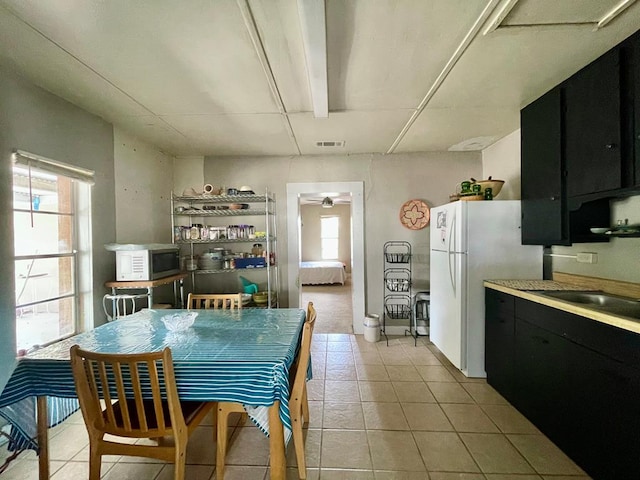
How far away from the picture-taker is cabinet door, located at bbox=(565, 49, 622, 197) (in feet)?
5.39

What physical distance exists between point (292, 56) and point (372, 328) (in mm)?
2969

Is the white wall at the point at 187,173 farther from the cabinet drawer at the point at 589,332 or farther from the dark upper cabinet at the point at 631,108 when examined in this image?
the dark upper cabinet at the point at 631,108

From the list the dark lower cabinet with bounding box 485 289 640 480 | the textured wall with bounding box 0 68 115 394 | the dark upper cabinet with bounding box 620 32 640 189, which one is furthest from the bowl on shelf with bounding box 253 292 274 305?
the dark upper cabinet with bounding box 620 32 640 189

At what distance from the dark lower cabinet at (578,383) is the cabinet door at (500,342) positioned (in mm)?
10

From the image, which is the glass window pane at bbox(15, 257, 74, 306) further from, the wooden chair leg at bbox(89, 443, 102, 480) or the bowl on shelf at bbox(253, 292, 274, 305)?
the bowl on shelf at bbox(253, 292, 274, 305)

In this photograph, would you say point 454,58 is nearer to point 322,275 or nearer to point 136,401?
point 136,401

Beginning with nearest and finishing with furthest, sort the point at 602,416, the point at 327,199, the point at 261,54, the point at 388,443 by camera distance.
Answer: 1. the point at 602,416
2. the point at 261,54
3. the point at 388,443
4. the point at 327,199

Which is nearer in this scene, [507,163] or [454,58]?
[454,58]

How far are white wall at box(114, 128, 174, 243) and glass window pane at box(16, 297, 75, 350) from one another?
73cm

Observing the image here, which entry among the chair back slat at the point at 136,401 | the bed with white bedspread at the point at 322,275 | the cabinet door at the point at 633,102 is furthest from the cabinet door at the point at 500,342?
the bed with white bedspread at the point at 322,275

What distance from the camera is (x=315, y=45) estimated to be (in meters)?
1.55

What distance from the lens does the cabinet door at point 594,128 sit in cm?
164

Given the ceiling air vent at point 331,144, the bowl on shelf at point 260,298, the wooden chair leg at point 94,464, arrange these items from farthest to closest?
1. the bowl on shelf at point 260,298
2. the ceiling air vent at point 331,144
3. the wooden chair leg at point 94,464

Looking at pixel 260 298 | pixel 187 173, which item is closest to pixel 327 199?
pixel 187 173
